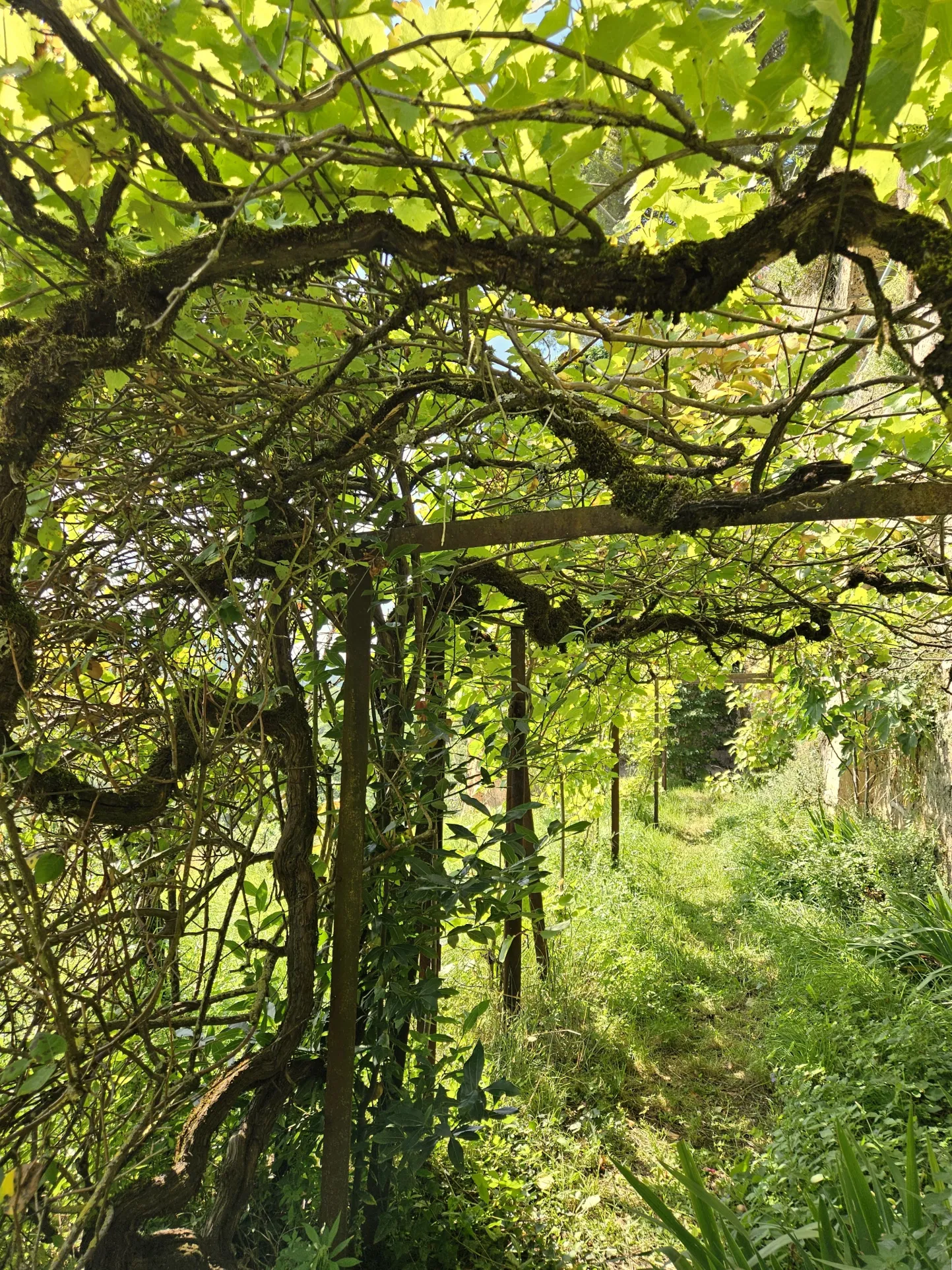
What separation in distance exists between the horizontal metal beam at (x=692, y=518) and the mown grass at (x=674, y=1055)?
1.26 m

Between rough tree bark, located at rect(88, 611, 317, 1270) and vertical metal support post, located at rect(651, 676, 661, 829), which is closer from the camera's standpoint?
rough tree bark, located at rect(88, 611, 317, 1270)

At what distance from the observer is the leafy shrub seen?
1680 millimetres

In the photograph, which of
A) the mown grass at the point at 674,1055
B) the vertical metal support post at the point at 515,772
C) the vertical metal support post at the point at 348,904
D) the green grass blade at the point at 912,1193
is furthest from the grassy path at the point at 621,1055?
the green grass blade at the point at 912,1193

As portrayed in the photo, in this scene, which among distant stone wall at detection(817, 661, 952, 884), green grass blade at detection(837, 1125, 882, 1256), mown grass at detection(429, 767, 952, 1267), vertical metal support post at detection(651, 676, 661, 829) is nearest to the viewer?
green grass blade at detection(837, 1125, 882, 1256)

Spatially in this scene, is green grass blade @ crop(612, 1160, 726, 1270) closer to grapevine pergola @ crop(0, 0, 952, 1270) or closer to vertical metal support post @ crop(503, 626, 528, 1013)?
grapevine pergola @ crop(0, 0, 952, 1270)

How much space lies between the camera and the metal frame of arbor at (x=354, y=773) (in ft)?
5.81

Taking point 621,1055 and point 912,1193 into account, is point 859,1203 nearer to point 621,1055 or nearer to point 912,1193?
point 912,1193

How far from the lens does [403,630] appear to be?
86.6 inches

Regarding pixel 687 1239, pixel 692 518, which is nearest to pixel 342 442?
pixel 692 518

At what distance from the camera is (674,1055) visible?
13.2 ft

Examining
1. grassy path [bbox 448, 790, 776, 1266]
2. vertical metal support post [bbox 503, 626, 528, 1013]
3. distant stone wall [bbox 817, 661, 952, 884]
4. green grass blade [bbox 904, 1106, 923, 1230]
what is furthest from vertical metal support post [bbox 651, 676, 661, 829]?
green grass blade [bbox 904, 1106, 923, 1230]

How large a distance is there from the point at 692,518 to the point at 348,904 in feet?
4.16

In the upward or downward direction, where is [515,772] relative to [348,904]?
upward

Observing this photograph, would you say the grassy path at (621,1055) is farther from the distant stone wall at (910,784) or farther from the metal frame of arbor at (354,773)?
the distant stone wall at (910,784)
